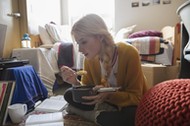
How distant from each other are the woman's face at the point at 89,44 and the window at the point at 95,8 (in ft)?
7.24

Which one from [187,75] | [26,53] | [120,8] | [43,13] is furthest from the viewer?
[120,8]

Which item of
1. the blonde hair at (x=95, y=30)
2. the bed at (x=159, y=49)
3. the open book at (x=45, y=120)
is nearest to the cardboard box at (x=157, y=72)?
the bed at (x=159, y=49)

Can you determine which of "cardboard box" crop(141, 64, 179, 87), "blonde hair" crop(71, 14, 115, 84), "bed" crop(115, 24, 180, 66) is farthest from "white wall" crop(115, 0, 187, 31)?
"blonde hair" crop(71, 14, 115, 84)

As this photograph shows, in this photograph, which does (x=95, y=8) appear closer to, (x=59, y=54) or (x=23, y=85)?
(x=59, y=54)

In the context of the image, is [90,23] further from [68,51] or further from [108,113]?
[68,51]

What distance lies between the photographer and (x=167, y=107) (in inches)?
19.1

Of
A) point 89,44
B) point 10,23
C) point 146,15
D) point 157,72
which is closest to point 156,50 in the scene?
point 157,72

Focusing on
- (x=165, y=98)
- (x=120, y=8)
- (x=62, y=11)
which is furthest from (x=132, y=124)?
(x=62, y=11)

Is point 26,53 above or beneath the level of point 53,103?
above

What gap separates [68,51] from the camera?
7.00ft

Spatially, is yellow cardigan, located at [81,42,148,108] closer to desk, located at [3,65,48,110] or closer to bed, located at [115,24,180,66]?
desk, located at [3,65,48,110]

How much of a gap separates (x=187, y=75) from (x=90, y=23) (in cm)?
82

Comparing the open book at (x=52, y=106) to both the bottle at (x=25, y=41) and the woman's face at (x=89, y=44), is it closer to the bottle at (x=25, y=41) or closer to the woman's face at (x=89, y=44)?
the woman's face at (x=89, y=44)

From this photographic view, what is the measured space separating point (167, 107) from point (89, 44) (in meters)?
0.51
